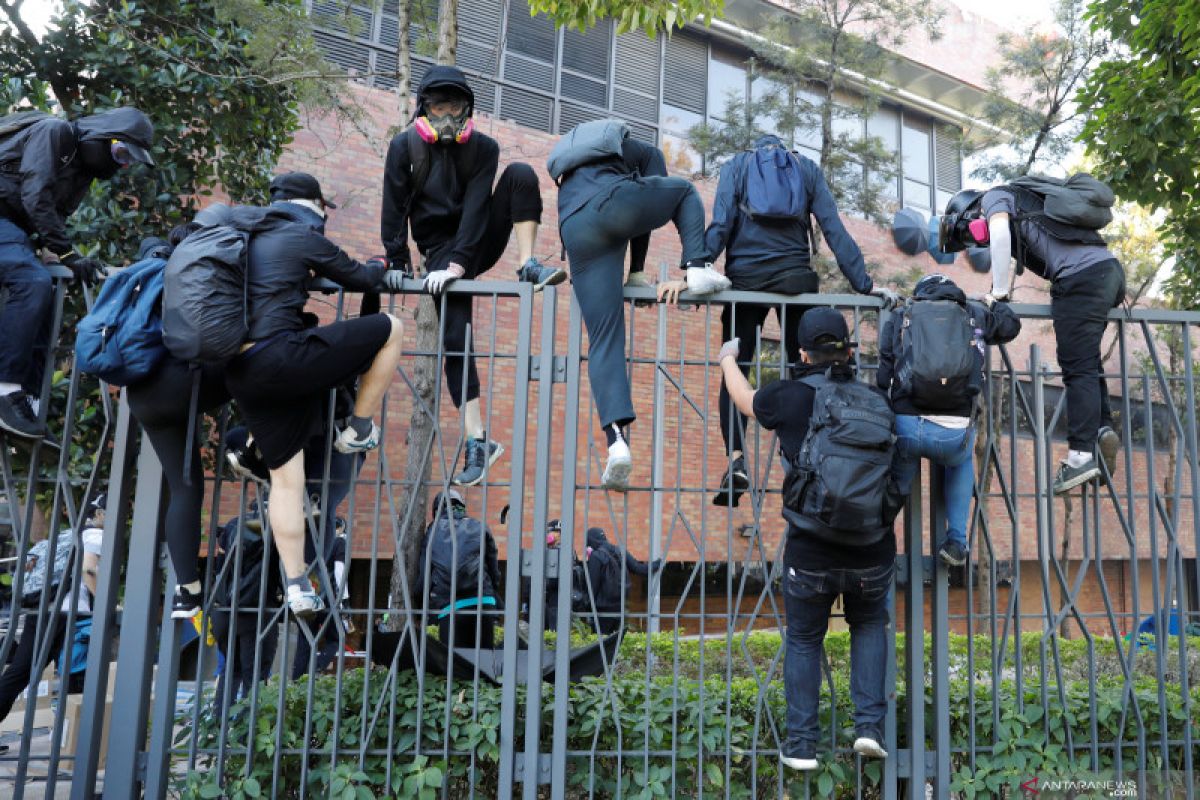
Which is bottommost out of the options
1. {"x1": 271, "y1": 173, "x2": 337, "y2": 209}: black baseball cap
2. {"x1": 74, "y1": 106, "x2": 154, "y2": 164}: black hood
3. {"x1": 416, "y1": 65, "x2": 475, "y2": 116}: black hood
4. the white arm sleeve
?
the white arm sleeve

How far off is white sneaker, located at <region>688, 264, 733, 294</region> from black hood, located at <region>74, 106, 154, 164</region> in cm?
287

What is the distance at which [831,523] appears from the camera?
3818 millimetres

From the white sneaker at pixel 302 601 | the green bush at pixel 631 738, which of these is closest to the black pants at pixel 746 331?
the green bush at pixel 631 738

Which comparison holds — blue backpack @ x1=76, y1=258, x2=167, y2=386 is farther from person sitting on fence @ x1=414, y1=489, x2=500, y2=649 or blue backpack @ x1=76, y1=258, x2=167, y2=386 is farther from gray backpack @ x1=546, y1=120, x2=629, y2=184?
gray backpack @ x1=546, y1=120, x2=629, y2=184

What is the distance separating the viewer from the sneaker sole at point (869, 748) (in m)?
3.99

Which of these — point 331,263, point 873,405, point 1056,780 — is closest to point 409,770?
point 331,263

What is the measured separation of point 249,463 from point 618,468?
1759 mm

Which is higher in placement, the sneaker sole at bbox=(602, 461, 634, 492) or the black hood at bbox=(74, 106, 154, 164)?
the black hood at bbox=(74, 106, 154, 164)

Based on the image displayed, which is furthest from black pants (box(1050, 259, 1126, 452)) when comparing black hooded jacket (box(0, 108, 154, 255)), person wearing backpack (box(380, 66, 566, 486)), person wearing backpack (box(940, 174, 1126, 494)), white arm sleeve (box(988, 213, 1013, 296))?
black hooded jacket (box(0, 108, 154, 255))

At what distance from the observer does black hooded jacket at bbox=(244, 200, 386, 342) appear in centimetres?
394

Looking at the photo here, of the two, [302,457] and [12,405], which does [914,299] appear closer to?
[302,457]

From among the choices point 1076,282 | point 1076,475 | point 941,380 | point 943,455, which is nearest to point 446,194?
point 941,380

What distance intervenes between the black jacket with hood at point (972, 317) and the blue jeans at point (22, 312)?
414 centimetres

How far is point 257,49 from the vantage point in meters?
6.96
